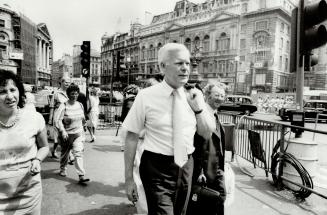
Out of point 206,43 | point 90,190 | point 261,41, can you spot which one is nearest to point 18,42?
point 206,43

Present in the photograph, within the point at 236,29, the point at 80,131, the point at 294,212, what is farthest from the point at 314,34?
the point at 236,29

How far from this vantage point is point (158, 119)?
2.29 m

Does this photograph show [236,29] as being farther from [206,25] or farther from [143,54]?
[143,54]

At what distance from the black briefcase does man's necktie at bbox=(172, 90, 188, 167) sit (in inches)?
18.9

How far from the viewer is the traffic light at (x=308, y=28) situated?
4621 mm

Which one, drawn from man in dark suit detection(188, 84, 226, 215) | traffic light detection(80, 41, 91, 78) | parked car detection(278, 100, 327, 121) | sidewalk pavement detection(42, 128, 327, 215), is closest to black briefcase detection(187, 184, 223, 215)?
man in dark suit detection(188, 84, 226, 215)

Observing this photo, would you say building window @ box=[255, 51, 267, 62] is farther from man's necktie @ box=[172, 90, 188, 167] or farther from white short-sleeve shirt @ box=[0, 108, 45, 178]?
white short-sleeve shirt @ box=[0, 108, 45, 178]

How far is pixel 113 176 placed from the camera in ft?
18.7

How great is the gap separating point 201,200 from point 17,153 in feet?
5.33

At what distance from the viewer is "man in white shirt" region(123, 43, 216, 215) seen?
7.31 ft

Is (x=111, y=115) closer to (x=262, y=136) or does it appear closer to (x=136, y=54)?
(x=262, y=136)

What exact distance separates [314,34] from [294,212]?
A: 9.51 feet

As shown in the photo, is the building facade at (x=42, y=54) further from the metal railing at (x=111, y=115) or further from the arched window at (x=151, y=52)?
the metal railing at (x=111, y=115)

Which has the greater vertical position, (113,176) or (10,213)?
(10,213)
